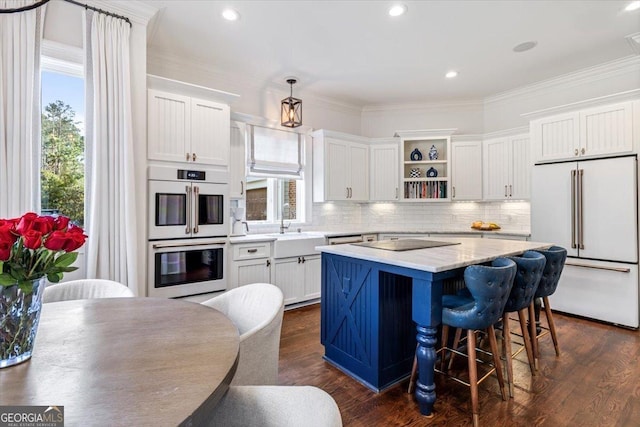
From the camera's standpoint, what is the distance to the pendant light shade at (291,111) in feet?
14.2

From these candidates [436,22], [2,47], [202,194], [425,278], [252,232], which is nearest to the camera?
[425,278]

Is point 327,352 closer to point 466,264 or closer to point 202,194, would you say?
point 466,264

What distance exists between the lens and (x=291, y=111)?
4348 millimetres

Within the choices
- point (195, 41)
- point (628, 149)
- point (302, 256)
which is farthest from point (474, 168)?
point (195, 41)

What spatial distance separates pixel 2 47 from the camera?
2.28 meters

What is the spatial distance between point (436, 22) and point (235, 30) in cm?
204

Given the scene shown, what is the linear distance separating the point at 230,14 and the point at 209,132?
115cm

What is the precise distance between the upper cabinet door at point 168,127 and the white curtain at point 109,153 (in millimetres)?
258

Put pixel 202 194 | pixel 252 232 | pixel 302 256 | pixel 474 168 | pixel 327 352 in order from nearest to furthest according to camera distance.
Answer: pixel 327 352 → pixel 202 194 → pixel 302 256 → pixel 252 232 → pixel 474 168

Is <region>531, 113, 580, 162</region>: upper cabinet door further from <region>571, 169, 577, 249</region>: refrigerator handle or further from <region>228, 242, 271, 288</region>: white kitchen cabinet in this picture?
<region>228, 242, 271, 288</region>: white kitchen cabinet

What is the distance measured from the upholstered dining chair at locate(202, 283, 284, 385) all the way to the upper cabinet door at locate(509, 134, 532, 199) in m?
4.42

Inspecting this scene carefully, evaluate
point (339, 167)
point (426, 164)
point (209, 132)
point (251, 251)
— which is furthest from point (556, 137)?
point (209, 132)

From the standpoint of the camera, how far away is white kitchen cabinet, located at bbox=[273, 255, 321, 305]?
3.97 metres

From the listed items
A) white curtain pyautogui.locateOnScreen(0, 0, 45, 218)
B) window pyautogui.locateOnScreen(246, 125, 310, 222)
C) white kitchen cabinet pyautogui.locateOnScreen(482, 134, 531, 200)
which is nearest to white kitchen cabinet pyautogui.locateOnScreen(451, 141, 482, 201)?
white kitchen cabinet pyautogui.locateOnScreen(482, 134, 531, 200)
